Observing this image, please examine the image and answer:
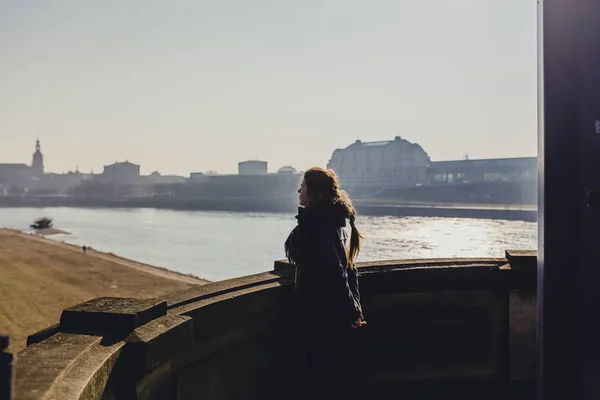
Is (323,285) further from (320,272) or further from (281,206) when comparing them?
(281,206)

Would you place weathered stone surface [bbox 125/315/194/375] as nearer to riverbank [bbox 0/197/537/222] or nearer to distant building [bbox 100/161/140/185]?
riverbank [bbox 0/197/537/222]

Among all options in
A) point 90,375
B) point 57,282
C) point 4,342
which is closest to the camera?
point 4,342

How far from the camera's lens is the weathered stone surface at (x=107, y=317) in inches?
82.0

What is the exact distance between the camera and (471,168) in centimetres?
11769

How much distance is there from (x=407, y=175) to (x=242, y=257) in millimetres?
87907

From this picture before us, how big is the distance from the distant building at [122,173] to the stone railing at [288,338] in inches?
6738

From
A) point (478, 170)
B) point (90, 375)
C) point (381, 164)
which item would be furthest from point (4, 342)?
point (381, 164)

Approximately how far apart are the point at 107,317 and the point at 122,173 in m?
178

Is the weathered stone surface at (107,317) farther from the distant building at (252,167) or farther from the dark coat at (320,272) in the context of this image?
the distant building at (252,167)

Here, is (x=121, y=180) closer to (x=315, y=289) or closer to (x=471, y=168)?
(x=471, y=168)

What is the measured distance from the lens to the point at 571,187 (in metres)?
1.66

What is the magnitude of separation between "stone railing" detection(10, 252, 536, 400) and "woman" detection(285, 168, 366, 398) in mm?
150

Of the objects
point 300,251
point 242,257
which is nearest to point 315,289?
point 300,251

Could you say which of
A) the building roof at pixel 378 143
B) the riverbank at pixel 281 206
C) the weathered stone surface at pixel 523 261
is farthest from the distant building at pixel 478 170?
the weathered stone surface at pixel 523 261
